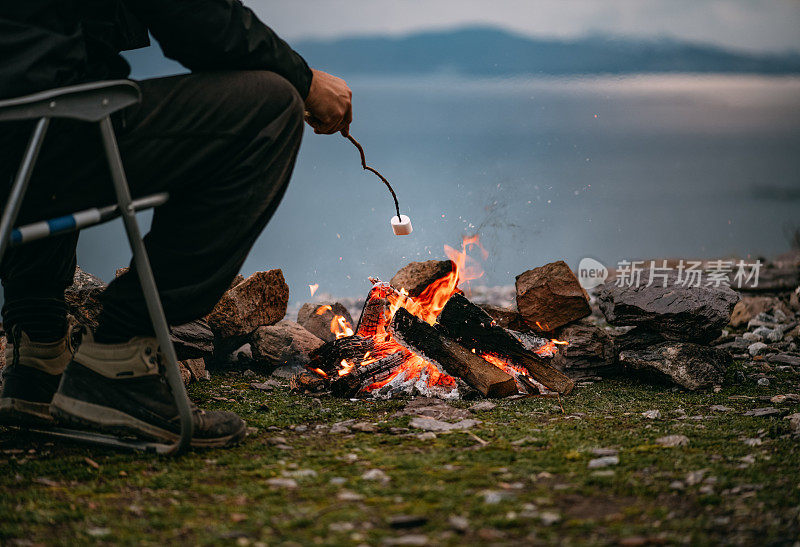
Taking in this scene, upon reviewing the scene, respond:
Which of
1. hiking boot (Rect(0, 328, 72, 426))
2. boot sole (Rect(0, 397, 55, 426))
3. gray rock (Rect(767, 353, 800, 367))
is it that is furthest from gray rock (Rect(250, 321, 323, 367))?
gray rock (Rect(767, 353, 800, 367))

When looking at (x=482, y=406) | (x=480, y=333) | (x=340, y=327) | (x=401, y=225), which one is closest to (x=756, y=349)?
(x=480, y=333)

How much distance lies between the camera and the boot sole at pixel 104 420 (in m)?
2.07

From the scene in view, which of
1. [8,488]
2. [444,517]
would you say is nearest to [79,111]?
[8,488]

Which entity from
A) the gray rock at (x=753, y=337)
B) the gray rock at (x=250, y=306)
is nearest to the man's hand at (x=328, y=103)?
the gray rock at (x=250, y=306)

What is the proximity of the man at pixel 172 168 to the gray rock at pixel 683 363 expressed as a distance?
2.63 m

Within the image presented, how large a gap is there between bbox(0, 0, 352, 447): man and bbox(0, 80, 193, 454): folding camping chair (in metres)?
0.14

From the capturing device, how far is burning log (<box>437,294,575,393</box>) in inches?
145

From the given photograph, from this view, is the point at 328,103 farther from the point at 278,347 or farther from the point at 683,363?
the point at 683,363

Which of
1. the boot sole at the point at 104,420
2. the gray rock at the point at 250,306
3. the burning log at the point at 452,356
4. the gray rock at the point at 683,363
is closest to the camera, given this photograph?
the boot sole at the point at 104,420

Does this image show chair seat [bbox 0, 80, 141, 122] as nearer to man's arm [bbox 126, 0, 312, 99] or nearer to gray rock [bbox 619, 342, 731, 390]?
man's arm [bbox 126, 0, 312, 99]

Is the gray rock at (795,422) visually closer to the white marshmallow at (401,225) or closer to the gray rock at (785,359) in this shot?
the gray rock at (785,359)

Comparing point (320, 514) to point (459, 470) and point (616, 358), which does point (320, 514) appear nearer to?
point (459, 470)

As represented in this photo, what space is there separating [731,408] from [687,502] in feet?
5.78

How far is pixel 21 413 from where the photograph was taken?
2.37 metres
